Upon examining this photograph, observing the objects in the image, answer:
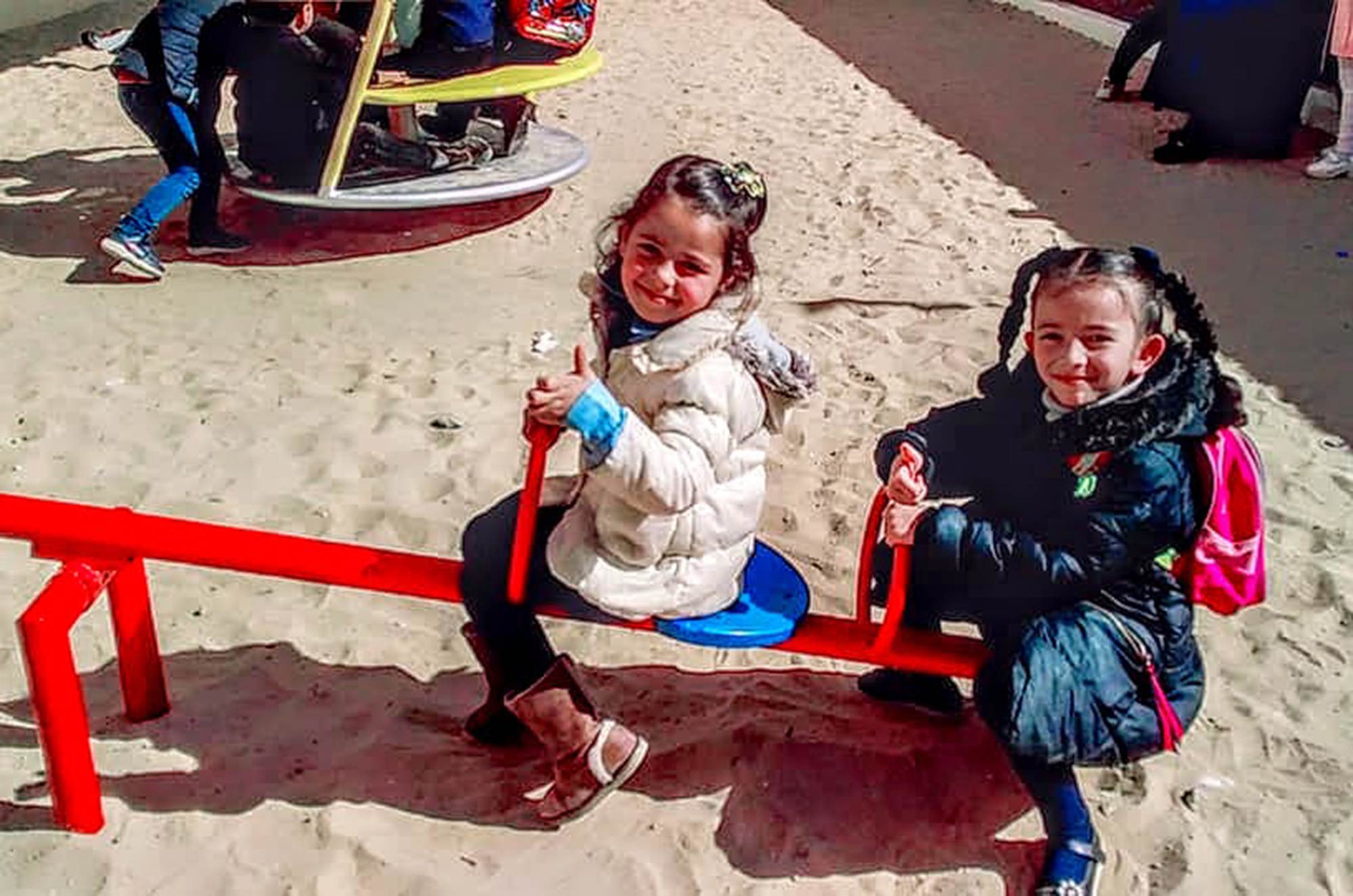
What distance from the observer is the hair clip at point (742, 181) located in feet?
7.22

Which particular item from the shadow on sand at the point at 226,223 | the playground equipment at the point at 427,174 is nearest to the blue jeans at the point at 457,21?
the playground equipment at the point at 427,174

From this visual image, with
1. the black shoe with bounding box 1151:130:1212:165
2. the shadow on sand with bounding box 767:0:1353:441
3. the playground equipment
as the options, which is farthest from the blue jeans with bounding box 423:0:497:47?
the black shoe with bounding box 1151:130:1212:165

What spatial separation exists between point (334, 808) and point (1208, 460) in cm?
149

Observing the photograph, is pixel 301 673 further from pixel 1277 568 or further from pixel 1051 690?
pixel 1277 568

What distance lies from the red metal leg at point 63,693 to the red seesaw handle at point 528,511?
67 centimetres

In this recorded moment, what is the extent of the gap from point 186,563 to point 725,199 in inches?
41.6

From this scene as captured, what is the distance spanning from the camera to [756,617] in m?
2.39

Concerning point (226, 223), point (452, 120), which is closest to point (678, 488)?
point (226, 223)

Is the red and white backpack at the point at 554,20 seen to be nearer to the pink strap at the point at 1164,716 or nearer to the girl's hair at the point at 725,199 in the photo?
the girl's hair at the point at 725,199

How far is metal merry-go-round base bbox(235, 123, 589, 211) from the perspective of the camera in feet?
16.9

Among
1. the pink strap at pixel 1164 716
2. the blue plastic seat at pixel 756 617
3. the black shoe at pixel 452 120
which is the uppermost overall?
the blue plastic seat at pixel 756 617

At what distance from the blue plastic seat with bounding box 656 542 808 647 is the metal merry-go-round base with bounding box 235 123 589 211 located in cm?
299

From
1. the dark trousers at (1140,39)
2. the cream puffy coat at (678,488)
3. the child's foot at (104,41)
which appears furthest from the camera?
the child's foot at (104,41)

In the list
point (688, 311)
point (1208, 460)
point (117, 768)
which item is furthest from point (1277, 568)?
point (117, 768)
